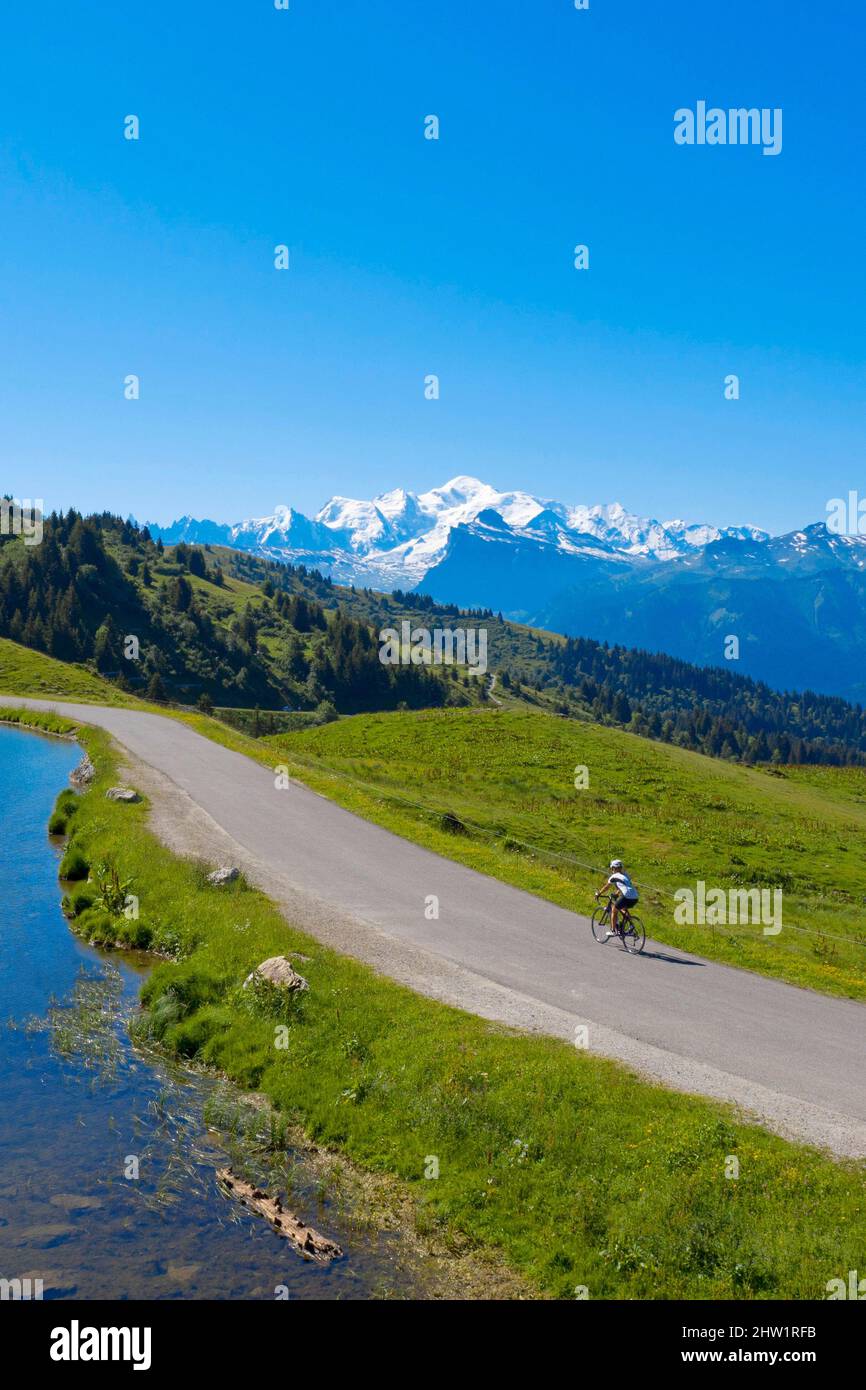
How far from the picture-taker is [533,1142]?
1433 cm

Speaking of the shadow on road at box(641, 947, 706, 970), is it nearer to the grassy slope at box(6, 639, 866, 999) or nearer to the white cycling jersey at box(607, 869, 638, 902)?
the grassy slope at box(6, 639, 866, 999)

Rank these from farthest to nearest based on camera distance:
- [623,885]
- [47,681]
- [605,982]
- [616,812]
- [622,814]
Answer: [47,681] < [616,812] < [622,814] < [623,885] < [605,982]

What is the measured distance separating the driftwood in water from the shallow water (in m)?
0.16

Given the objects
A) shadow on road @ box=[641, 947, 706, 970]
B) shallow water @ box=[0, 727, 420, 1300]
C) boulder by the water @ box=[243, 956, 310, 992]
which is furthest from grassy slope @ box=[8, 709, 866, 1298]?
shadow on road @ box=[641, 947, 706, 970]

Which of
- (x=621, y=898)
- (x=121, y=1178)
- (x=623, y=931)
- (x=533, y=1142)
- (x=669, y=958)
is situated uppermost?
(x=621, y=898)

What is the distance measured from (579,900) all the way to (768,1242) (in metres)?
18.1

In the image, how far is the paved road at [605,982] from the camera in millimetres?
16609

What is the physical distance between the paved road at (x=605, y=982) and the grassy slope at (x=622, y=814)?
2235 millimetres

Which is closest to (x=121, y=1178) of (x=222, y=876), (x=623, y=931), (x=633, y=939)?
(x=222, y=876)

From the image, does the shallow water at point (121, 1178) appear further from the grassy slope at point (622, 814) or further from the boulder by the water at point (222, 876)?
the grassy slope at point (622, 814)

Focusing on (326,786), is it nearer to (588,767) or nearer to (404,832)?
(404,832)

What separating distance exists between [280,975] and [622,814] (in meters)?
33.8

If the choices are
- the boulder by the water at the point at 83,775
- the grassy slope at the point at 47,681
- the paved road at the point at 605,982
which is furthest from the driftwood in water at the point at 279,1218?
the grassy slope at the point at 47,681

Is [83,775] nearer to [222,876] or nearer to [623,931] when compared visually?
[222,876]
